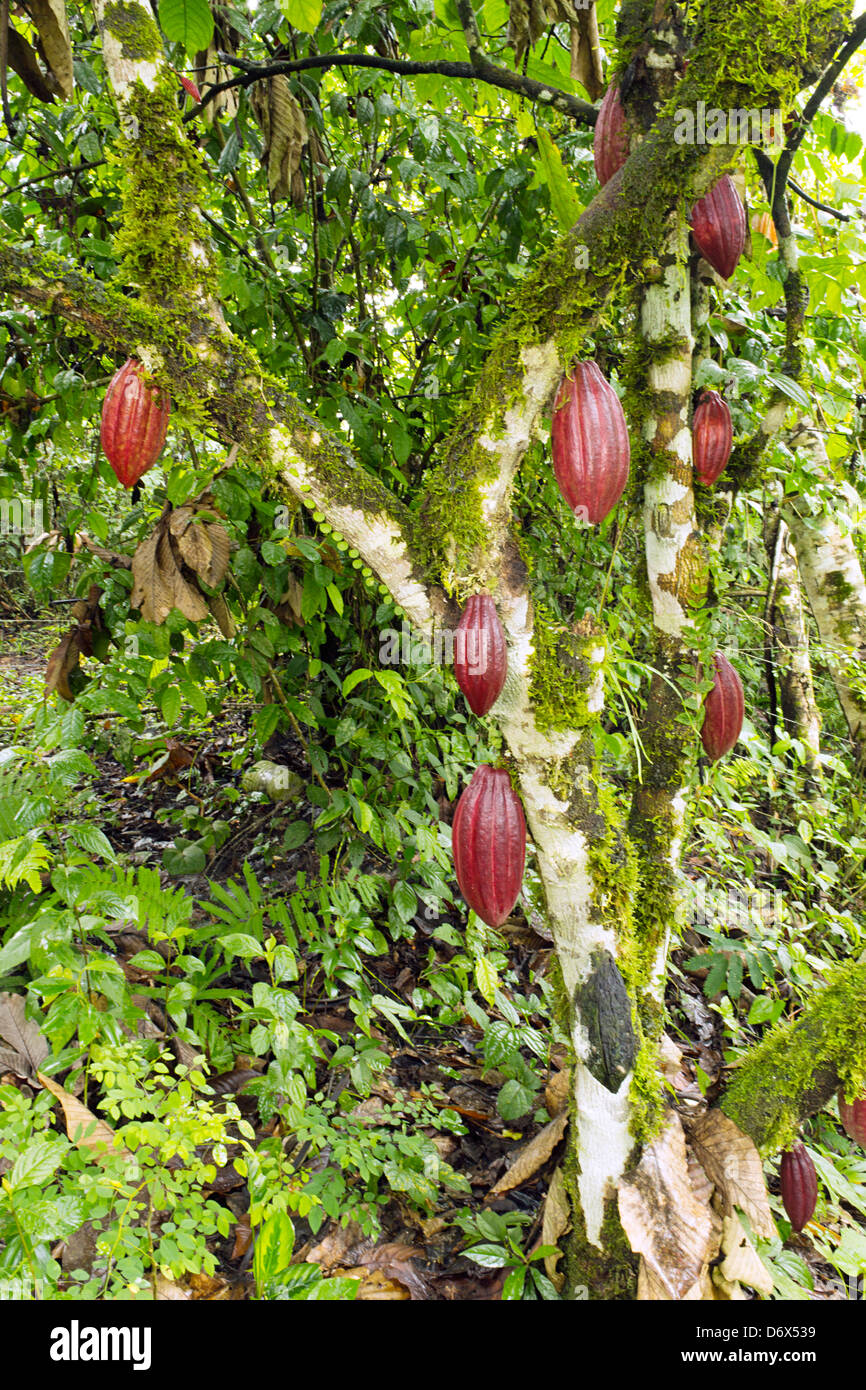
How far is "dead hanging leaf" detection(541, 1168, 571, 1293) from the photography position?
4.50 feet

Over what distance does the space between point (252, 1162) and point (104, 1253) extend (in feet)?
0.78

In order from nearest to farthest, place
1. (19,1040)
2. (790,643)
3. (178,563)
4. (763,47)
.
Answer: (763,47) → (178,563) → (19,1040) → (790,643)

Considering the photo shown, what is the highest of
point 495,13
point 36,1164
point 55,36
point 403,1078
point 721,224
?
→ point 495,13

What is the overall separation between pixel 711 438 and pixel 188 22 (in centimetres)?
113

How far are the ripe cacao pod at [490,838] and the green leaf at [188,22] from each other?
1283 millimetres

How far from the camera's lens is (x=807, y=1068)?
50.7 inches

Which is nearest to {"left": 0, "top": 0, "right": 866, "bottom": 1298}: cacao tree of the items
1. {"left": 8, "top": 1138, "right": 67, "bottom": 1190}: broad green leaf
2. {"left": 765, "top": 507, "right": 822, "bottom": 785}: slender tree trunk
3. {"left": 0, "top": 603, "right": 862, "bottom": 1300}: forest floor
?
{"left": 0, "top": 603, "right": 862, "bottom": 1300}: forest floor

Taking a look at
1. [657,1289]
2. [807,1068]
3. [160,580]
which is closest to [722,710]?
[807,1068]

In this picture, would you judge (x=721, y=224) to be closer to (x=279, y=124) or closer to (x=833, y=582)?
(x=279, y=124)

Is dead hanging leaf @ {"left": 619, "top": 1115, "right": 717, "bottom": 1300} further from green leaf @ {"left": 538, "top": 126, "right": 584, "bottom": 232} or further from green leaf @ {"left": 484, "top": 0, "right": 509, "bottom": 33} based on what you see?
green leaf @ {"left": 484, "top": 0, "right": 509, "bottom": 33}

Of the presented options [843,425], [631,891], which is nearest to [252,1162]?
[631,891]

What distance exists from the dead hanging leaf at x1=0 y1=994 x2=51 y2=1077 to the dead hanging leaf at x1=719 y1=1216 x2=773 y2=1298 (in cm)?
127

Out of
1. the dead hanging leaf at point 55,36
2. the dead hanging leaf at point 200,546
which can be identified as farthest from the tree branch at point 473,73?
the dead hanging leaf at point 200,546

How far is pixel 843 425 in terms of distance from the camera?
2432 mm
